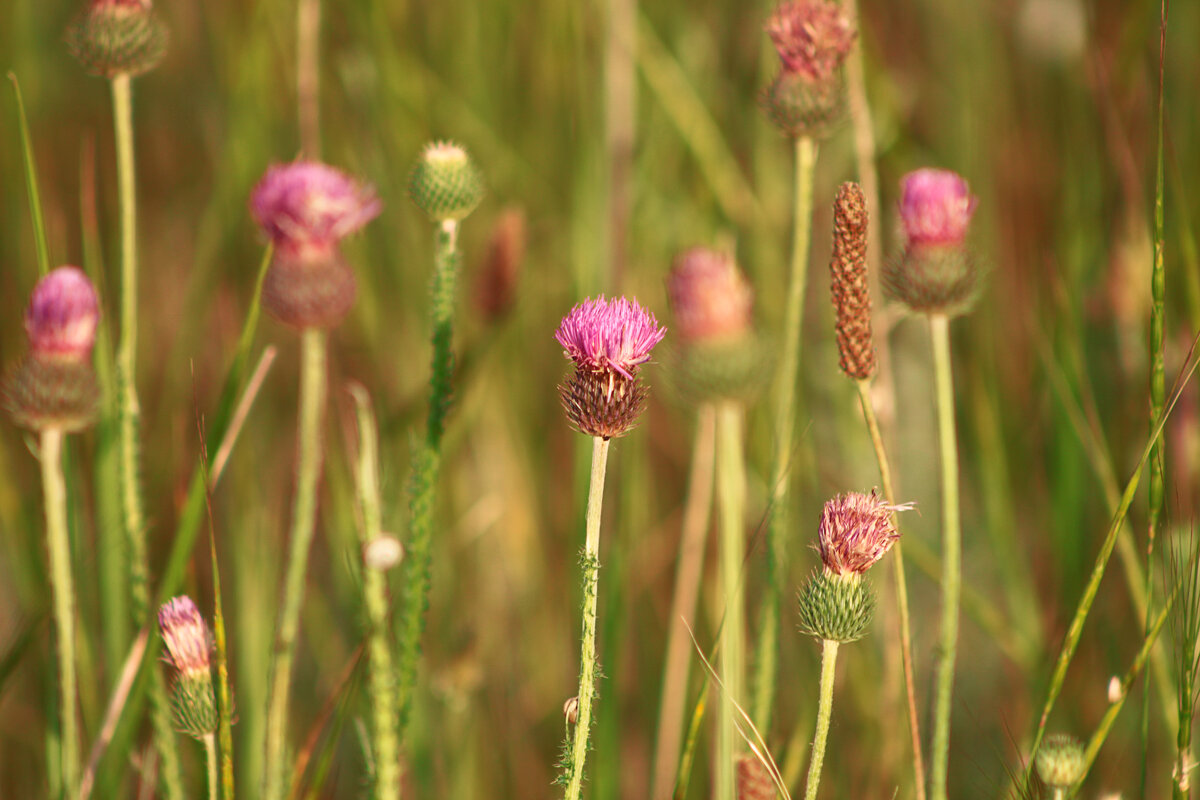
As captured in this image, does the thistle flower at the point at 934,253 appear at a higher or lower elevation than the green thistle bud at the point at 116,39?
lower

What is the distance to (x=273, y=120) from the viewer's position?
1.97 m

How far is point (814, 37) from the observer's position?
107 cm

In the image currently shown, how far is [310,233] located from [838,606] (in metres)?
0.60

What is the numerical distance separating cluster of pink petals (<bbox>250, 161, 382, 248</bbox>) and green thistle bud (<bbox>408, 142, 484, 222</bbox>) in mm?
48

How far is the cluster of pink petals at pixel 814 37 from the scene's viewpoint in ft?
3.50

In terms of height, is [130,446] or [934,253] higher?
[934,253]

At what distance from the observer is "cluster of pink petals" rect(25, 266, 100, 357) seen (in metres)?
0.92

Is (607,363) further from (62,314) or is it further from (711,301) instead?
(62,314)

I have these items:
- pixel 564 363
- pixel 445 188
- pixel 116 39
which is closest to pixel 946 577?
pixel 445 188

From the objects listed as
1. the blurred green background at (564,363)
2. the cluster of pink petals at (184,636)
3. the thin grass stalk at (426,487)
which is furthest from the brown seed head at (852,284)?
the cluster of pink petals at (184,636)

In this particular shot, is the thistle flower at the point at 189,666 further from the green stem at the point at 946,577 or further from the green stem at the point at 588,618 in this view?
the green stem at the point at 946,577

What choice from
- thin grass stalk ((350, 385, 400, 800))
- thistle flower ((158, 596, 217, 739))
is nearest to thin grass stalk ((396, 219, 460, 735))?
thin grass stalk ((350, 385, 400, 800))

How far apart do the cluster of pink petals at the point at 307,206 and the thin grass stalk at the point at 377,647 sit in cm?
19

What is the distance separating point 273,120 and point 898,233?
4.54 ft
